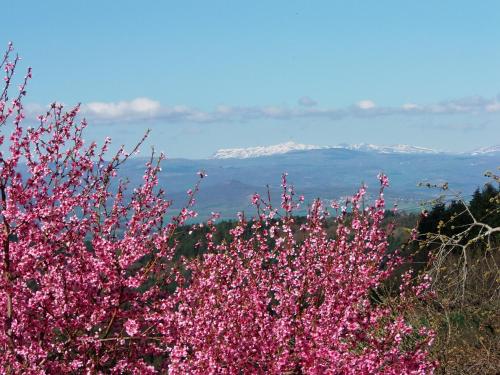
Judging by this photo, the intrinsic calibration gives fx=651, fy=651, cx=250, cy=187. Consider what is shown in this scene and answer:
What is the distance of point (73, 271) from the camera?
36.7 ft

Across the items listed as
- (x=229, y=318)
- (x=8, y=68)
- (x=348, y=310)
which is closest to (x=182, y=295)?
(x=229, y=318)

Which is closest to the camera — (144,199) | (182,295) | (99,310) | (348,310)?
(348,310)

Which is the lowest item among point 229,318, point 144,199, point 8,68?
point 229,318

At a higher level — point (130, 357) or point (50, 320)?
point (50, 320)

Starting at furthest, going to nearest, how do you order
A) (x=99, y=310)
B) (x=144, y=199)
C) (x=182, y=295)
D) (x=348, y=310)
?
(x=144, y=199), (x=182, y=295), (x=99, y=310), (x=348, y=310)

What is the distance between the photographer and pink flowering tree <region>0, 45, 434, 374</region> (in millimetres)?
9688

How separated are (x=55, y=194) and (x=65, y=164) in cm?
55

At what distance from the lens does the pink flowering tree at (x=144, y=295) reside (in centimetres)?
969

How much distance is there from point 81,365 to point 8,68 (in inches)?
195

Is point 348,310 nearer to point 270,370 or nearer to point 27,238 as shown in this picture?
point 270,370

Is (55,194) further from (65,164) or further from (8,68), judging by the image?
(8,68)

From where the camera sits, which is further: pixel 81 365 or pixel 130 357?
pixel 130 357

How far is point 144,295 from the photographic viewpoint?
11406 mm

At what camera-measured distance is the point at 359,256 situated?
11.1 m
